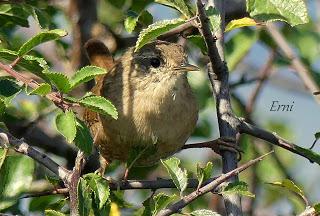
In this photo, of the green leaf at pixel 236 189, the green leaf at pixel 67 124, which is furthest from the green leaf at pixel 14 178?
the green leaf at pixel 236 189

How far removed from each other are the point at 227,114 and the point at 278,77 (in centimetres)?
225

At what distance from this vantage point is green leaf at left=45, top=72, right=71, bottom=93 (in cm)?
230

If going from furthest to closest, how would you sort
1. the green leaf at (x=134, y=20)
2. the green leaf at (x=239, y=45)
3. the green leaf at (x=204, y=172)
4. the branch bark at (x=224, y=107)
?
1. the green leaf at (x=239, y=45)
2. the green leaf at (x=134, y=20)
3. the branch bark at (x=224, y=107)
4. the green leaf at (x=204, y=172)

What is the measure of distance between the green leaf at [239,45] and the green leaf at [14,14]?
1083mm

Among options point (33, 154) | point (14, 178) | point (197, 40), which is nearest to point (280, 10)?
point (197, 40)

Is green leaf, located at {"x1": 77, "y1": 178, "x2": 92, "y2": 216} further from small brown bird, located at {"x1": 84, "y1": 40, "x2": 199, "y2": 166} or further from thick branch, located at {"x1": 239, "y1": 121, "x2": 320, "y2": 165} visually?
small brown bird, located at {"x1": 84, "y1": 40, "x2": 199, "y2": 166}

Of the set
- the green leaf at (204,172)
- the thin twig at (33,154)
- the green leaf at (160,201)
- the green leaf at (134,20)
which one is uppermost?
the green leaf at (134,20)

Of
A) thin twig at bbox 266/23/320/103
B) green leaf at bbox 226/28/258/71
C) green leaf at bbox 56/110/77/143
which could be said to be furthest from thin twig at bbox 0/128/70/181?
green leaf at bbox 226/28/258/71

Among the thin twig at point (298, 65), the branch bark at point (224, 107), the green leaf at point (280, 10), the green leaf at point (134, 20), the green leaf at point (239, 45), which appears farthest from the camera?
the green leaf at point (239, 45)

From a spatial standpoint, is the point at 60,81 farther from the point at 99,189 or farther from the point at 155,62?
the point at 155,62

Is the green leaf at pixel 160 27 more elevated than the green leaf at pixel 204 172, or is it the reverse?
the green leaf at pixel 160 27

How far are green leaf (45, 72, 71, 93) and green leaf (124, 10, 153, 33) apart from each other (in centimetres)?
71

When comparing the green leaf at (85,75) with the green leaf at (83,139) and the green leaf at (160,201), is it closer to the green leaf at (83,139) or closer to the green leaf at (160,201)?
the green leaf at (83,139)

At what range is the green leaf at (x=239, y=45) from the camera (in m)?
3.88
